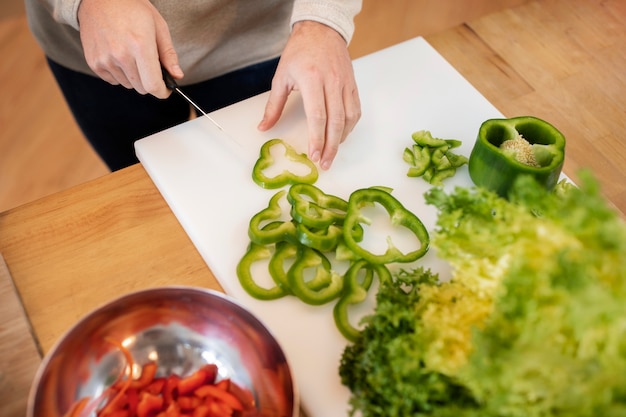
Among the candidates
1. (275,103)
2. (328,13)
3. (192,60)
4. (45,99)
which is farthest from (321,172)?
(45,99)

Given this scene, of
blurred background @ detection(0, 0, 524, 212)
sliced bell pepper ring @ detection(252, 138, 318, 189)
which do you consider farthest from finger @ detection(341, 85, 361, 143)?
blurred background @ detection(0, 0, 524, 212)

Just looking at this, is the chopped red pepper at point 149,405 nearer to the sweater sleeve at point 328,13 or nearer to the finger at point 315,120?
the finger at point 315,120

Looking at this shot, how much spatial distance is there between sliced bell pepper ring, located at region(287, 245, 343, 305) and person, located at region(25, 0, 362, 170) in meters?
0.25

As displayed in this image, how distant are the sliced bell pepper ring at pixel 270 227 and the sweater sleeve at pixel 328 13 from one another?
46cm

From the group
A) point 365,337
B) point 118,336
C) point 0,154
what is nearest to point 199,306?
point 118,336

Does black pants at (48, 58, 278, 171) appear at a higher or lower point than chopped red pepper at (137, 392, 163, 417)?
lower

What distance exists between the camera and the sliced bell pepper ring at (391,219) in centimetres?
127

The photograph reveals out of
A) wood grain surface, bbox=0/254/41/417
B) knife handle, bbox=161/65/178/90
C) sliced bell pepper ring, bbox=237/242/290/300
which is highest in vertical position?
knife handle, bbox=161/65/178/90

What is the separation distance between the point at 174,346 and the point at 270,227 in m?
0.31

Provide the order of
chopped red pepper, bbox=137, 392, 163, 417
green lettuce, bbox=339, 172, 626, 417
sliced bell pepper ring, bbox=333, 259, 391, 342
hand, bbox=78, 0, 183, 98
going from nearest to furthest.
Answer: green lettuce, bbox=339, 172, 626, 417 < chopped red pepper, bbox=137, 392, 163, 417 < sliced bell pepper ring, bbox=333, 259, 391, 342 < hand, bbox=78, 0, 183, 98

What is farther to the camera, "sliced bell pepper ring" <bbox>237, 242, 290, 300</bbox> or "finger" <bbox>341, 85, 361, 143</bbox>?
"finger" <bbox>341, 85, 361, 143</bbox>

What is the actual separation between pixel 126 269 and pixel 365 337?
0.49 meters

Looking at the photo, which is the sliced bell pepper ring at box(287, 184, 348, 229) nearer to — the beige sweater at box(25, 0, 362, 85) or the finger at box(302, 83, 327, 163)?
the finger at box(302, 83, 327, 163)

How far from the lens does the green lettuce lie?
81cm
